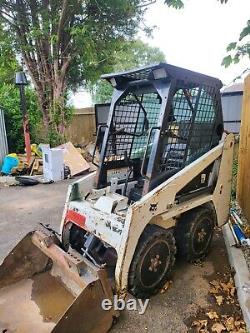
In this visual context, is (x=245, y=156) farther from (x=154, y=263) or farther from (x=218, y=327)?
(x=218, y=327)

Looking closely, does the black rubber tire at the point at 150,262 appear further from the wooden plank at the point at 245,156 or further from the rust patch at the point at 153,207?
the wooden plank at the point at 245,156

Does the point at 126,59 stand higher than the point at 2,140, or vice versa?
the point at 126,59

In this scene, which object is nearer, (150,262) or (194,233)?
(150,262)

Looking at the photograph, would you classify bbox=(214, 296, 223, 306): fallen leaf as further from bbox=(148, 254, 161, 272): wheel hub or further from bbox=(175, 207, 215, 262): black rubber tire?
bbox=(148, 254, 161, 272): wheel hub

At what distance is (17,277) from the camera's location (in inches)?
99.4

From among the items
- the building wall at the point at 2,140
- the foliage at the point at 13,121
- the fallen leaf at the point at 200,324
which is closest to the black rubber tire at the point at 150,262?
the fallen leaf at the point at 200,324

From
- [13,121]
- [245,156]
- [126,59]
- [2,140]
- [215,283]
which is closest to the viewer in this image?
[215,283]

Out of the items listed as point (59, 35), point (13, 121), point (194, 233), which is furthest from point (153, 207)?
point (59, 35)

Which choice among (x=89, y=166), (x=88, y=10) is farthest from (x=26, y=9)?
(x=89, y=166)

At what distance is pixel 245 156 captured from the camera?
3.80 m

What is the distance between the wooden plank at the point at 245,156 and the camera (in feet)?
12.1

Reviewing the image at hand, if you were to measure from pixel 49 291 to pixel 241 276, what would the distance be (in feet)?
5.88

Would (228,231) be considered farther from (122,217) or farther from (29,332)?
(29,332)

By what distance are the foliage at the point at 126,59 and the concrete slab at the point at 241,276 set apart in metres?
2.18
